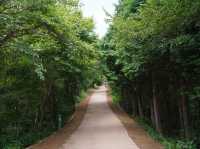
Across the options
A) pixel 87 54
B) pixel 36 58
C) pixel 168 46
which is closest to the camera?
pixel 36 58

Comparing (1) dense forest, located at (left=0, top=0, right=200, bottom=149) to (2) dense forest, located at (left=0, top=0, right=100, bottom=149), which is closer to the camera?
(1) dense forest, located at (left=0, top=0, right=200, bottom=149)

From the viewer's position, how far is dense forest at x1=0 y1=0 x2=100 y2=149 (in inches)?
508

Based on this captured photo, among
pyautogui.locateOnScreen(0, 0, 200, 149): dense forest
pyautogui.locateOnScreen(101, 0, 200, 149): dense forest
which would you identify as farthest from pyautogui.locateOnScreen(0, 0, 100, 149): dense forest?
pyautogui.locateOnScreen(101, 0, 200, 149): dense forest

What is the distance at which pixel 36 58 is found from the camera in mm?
13305

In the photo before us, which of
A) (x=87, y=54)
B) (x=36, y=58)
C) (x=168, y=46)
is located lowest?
(x=36, y=58)

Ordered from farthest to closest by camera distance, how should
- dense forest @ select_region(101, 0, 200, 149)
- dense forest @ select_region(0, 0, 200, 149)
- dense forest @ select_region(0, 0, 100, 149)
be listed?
dense forest @ select_region(0, 0, 100, 149) < dense forest @ select_region(0, 0, 200, 149) < dense forest @ select_region(101, 0, 200, 149)

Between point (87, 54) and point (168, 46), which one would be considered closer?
point (168, 46)

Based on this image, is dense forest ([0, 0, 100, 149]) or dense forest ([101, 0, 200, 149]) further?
dense forest ([0, 0, 100, 149])

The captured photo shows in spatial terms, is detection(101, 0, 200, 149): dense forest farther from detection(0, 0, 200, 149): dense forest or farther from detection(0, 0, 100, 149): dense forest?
detection(0, 0, 100, 149): dense forest

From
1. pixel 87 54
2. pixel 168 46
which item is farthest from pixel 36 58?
pixel 87 54

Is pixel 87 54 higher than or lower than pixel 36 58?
higher

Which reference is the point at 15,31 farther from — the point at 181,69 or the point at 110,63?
the point at 110,63

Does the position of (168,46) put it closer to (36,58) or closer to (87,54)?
(36,58)

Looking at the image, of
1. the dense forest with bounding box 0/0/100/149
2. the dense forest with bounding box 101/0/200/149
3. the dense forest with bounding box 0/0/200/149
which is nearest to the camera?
the dense forest with bounding box 101/0/200/149
